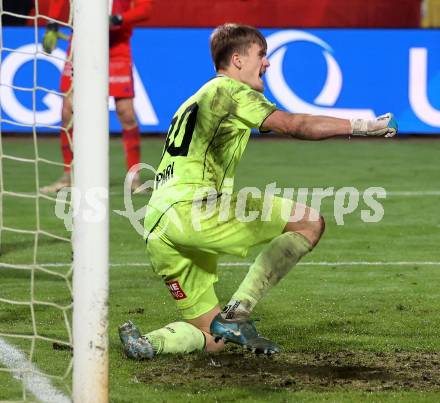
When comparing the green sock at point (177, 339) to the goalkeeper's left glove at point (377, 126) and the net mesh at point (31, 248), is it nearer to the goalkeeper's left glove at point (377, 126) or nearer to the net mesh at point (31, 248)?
the net mesh at point (31, 248)

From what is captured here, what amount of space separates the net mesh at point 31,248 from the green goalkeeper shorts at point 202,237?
0.44 m

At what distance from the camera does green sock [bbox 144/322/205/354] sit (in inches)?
195

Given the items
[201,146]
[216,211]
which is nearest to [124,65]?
[201,146]

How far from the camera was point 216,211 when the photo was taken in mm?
4816

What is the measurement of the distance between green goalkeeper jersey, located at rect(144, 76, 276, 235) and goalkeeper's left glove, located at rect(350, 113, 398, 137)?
0.51 metres

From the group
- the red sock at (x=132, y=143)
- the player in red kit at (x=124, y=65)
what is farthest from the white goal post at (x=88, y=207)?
the red sock at (x=132, y=143)

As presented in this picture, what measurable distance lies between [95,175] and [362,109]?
1006cm

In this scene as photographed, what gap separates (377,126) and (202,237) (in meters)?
0.88

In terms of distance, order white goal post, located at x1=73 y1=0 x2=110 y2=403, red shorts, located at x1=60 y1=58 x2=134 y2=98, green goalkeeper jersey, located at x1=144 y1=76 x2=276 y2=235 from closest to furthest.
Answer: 1. white goal post, located at x1=73 y1=0 x2=110 y2=403
2. green goalkeeper jersey, located at x1=144 y1=76 x2=276 y2=235
3. red shorts, located at x1=60 y1=58 x2=134 y2=98

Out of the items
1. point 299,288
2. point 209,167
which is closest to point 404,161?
point 299,288

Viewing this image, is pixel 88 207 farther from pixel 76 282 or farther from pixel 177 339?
pixel 177 339

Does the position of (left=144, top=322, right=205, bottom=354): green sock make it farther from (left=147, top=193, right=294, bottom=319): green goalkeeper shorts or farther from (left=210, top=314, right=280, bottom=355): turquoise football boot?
(left=210, top=314, right=280, bottom=355): turquoise football boot

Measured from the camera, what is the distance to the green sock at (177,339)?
16.2 ft

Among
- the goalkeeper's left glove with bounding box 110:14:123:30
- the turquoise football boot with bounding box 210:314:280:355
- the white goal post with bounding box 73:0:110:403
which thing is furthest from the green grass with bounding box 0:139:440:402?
the goalkeeper's left glove with bounding box 110:14:123:30
